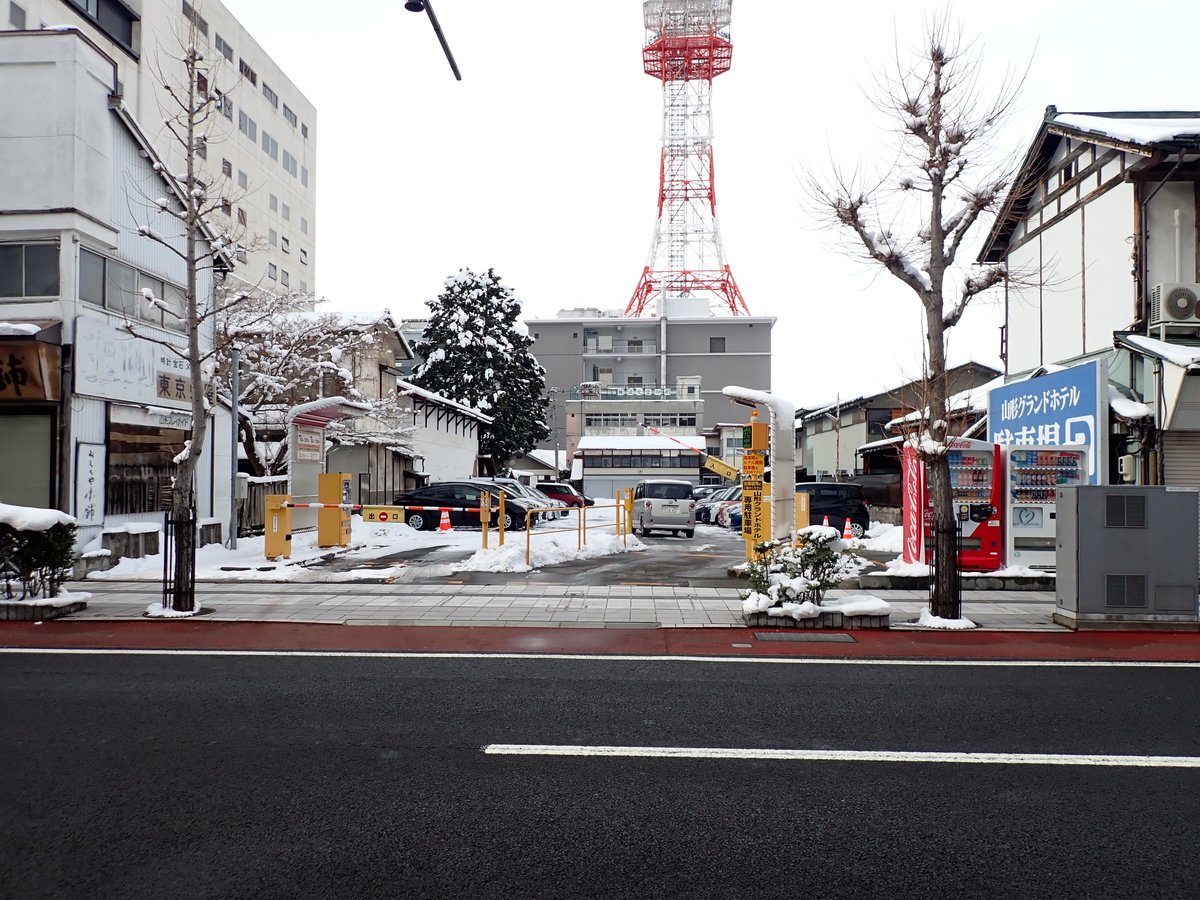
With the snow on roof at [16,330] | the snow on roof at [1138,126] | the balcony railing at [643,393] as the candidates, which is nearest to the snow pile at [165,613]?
the snow on roof at [16,330]

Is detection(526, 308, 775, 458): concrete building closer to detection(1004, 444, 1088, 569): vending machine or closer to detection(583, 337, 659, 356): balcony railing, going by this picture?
A: detection(583, 337, 659, 356): balcony railing

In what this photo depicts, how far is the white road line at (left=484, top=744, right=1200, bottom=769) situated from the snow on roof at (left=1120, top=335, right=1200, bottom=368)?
12.1 m

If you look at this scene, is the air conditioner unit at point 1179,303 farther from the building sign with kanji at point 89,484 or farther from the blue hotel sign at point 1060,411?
the building sign with kanji at point 89,484

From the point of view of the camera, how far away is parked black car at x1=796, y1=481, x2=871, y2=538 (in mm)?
23375

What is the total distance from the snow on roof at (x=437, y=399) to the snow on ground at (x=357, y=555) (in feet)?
41.9

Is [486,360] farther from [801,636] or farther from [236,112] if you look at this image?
[801,636]

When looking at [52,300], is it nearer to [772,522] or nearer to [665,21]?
[772,522]

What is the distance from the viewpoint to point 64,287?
14.4m

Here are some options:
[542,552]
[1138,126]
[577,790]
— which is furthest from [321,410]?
[1138,126]

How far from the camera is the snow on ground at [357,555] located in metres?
13.6

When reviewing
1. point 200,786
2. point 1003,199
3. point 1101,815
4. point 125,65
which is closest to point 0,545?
point 200,786

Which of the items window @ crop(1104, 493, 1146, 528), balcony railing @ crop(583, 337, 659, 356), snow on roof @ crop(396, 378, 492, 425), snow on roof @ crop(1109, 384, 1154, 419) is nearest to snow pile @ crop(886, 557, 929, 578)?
window @ crop(1104, 493, 1146, 528)

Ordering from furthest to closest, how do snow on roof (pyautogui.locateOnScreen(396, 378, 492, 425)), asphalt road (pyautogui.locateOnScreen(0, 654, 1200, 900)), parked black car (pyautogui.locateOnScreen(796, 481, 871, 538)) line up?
snow on roof (pyautogui.locateOnScreen(396, 378, 492, 425)), parked black car (pyautogui.locateOnScreen(796, 481, 871, 538)), asphalt road (pyautogui.locateOnScreen(0, 654, 1200, 900))

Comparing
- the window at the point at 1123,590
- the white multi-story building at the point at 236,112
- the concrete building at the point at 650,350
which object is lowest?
the window at the point at 1123,590
